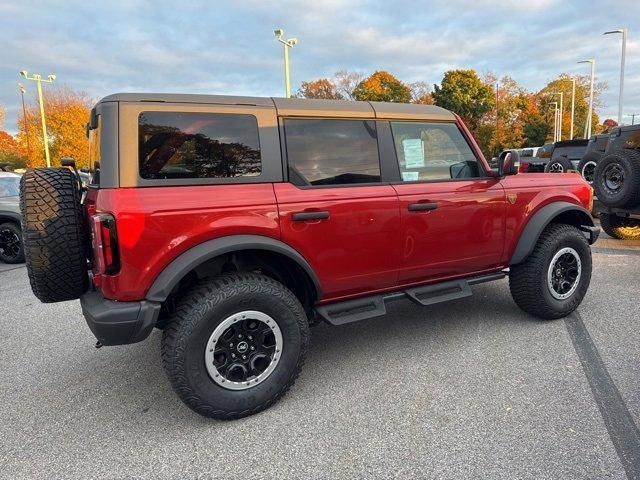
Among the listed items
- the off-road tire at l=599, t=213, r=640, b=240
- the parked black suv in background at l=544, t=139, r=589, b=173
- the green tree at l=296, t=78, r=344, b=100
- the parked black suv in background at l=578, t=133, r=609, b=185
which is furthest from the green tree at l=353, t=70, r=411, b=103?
the off-road tire at l=599, t=213, r=640, b=240

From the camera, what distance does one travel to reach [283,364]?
2887mm

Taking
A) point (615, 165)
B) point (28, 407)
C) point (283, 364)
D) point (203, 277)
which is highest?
point (615, 165)

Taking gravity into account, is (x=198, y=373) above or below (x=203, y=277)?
below

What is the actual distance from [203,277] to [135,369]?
1.16m

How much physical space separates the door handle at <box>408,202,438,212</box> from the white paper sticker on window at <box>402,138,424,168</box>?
33cm

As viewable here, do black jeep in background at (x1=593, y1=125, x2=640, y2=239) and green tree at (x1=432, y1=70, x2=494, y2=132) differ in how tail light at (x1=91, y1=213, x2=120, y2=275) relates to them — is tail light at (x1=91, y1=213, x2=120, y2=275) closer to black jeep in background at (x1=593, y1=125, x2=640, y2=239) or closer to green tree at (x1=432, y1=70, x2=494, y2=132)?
black jeep in background at (x1=593, y1=125, x2=640, y2=239)

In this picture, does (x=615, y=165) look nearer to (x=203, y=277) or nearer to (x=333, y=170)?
(x=333, y=170)

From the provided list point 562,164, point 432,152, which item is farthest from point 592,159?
point 432,152

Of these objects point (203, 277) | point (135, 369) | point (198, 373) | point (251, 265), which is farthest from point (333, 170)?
point (135, 369)

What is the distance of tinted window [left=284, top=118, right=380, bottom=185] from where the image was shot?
303cm

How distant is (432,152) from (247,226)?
1.76m

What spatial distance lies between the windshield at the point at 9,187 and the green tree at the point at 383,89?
41723mm

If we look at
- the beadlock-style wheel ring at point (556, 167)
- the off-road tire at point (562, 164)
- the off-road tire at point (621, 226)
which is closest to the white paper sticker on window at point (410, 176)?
the off-road tire at point (621, 226)

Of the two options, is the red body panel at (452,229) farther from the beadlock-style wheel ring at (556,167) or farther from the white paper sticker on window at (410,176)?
the beadlock-style wheel ring at (556,167)
